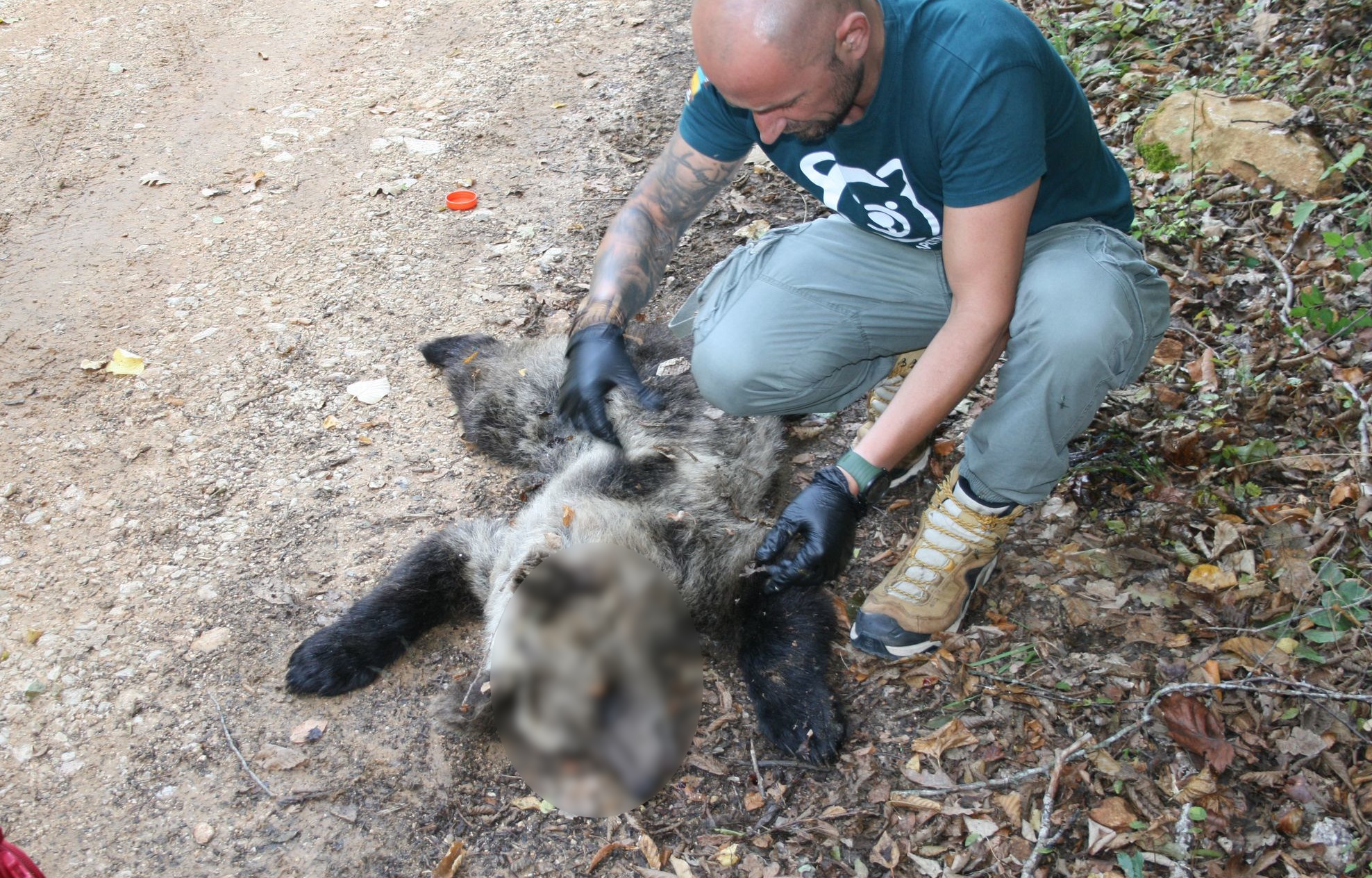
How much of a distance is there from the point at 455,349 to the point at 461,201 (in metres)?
1.33

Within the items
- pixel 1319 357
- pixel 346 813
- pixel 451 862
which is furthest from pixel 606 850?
pixel 1319 357

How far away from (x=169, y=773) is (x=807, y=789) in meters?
2.14

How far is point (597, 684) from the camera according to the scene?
164 cm

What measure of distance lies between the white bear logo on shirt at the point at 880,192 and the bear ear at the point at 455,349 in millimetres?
2047

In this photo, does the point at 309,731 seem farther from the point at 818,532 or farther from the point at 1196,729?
the point at 1196,729

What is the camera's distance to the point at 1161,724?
2.72 meters

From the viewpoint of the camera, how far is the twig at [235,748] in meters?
2.89

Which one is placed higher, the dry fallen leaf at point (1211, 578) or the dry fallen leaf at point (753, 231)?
the dry fallen leaf at point (1211, 578)

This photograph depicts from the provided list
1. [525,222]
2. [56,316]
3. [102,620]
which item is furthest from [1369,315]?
[56,316]

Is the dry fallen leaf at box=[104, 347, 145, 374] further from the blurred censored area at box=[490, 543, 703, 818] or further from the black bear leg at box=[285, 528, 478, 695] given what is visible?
the blurred censored area at box=[490, 543, 703, 818]

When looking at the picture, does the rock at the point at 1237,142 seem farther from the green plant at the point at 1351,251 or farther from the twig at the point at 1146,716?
the twig at the point at 1146,716

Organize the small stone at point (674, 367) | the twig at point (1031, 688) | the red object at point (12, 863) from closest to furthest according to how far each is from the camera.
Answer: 1. the red object at point (12, 863)
2. the twig at point (1031, 688)
3. the small stone at point (674, 367)

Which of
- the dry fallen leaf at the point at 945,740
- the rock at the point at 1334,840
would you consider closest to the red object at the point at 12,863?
the dry fallen leaf at the point at 945,740

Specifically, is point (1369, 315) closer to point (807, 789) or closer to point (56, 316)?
point (807, 789)
